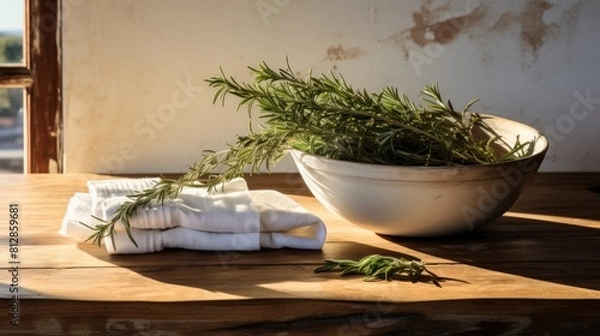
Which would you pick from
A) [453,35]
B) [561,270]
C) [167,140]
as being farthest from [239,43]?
[561,270]

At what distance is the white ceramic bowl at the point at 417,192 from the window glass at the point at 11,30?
631mm

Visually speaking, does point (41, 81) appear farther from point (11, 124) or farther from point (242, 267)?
point (242, 267)

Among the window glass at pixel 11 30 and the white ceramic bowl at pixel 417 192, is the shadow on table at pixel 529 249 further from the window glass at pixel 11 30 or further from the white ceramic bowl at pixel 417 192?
the window glass at pixel 11 30

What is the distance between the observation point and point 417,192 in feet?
3.75

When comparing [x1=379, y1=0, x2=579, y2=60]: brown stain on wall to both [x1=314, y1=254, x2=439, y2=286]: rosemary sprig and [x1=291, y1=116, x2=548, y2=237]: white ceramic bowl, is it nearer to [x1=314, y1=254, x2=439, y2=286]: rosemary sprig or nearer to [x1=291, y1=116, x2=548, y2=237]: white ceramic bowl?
[x1=291, y1=116, x2=548, y2=237]: white ceramic bowl

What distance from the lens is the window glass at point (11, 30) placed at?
1.60 meters

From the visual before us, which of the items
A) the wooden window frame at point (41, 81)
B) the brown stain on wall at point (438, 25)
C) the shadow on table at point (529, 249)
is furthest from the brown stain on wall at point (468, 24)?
the wooden window frame at point (41, 81)

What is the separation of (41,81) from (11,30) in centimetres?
9

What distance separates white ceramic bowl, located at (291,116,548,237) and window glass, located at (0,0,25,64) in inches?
24.8

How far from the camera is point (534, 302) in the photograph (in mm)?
1013

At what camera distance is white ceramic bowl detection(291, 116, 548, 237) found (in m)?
1.14

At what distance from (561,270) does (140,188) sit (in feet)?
1.73

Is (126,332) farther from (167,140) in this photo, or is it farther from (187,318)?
(167,140)

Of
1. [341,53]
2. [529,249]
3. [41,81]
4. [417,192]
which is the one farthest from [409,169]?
[41,81]
